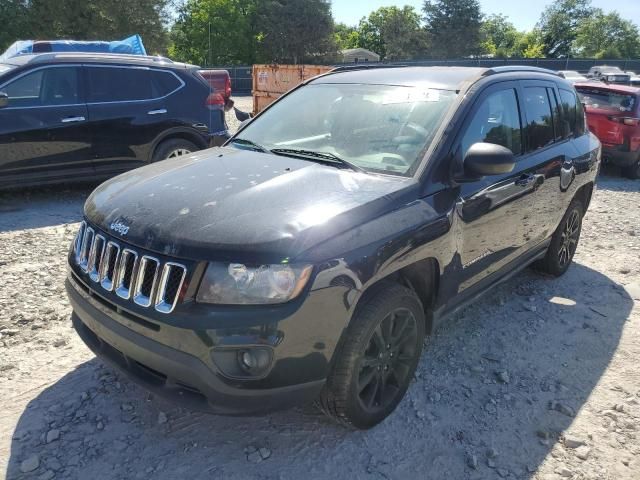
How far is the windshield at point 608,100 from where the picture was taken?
9.40 meters

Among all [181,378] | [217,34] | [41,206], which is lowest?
[41,206]

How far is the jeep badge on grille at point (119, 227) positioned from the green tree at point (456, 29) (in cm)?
7086

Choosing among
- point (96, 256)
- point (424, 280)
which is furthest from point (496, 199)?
point (96, 256)

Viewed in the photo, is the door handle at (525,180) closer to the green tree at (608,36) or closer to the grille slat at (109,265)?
the grille slat at (109,265)

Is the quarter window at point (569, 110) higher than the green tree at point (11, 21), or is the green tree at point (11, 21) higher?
the green tree at point (11, 21)

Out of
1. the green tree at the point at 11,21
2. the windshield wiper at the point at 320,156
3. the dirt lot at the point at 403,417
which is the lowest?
the dirt lot at the point at 403,417

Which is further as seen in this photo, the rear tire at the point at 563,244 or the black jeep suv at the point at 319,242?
the rear tire at the point at 563,244

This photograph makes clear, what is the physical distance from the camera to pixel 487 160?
112 inches

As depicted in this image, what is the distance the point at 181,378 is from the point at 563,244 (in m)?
3.82

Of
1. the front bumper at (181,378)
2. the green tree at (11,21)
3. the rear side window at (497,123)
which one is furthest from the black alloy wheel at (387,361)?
the green tree at (11,21)

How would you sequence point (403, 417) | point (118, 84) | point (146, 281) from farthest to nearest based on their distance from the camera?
point (118, 84), point (403, 417), point (146, 281)

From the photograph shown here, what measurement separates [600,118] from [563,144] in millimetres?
5999

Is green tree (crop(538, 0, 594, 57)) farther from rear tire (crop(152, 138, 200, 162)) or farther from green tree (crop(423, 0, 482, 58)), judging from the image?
rear tire (crop(152, 138, 200, 162))

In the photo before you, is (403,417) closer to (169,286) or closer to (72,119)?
(169,286)
